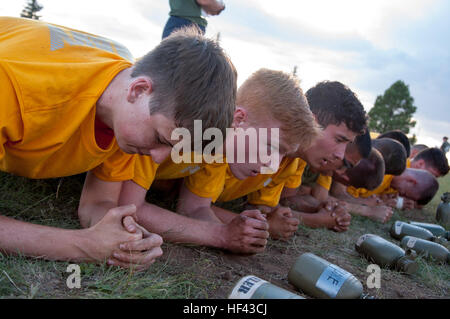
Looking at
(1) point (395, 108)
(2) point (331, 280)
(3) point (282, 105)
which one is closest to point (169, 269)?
(2) point (331, 280)

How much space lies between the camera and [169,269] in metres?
2.13

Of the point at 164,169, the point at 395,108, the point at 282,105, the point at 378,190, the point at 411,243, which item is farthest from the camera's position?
the point at 395,108

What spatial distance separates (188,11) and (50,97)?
2834mm

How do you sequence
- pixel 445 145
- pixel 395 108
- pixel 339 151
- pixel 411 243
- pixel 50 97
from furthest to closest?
pixel 395 108 < pixel 445 145 < pixel 339 151 < pixel 411 243 < pixel 50 97

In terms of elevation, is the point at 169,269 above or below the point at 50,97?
below

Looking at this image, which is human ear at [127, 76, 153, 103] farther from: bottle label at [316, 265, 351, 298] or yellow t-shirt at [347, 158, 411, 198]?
yellow t-shirt at [347, 158, 411, 198]

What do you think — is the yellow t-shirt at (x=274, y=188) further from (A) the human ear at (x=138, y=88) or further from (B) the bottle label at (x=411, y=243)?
(A) the human ear at (x=138, y=88)

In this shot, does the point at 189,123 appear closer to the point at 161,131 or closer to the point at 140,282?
the point at 161,131

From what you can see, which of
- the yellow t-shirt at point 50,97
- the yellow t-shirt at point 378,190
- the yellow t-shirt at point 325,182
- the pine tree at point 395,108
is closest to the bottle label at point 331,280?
the yellow t-shirt at point 50,97

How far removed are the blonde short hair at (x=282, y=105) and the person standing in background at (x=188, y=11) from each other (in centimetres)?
178

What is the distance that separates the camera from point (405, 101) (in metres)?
25.1

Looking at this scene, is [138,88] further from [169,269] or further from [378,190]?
[378,190]

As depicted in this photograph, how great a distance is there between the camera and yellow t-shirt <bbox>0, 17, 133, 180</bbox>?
1.79 meters
